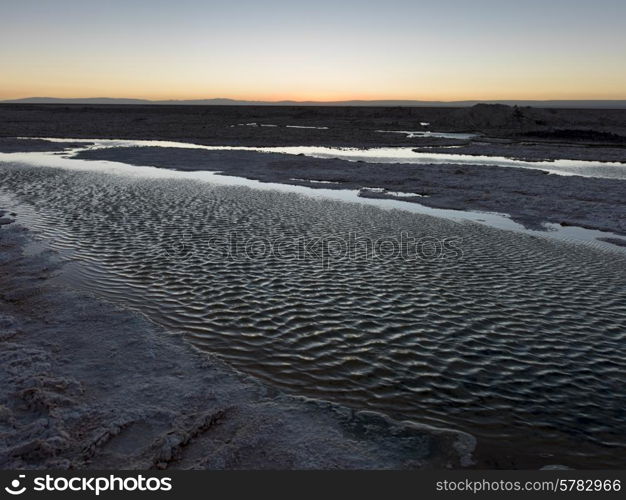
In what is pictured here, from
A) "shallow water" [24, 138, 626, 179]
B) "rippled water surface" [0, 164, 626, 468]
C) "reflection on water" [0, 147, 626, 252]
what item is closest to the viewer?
"rippled water surface" [0, 164, 626, 468]

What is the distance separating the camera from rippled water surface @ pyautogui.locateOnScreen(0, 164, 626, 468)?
10.0 m

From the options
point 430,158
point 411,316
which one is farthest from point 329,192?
point 430,158

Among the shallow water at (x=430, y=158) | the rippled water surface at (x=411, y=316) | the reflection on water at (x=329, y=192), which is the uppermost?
the shallow water at (x=430, y=158)

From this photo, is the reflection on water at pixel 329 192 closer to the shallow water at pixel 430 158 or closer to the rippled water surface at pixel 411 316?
the rippled water surface at pixel 411 316

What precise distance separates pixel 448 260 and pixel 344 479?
1255 cm

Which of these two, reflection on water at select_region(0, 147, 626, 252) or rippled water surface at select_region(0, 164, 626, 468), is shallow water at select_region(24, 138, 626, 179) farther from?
rippled water surface at select_region(0, 164, 626, 468)

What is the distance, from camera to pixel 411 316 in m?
14.1

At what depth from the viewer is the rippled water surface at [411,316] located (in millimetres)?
10023

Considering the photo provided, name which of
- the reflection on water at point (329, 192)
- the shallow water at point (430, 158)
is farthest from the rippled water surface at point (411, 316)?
the shallow water at point (430, 158)

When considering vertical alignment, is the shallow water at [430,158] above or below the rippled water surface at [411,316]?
above

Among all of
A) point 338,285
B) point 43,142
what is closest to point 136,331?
point 338,285

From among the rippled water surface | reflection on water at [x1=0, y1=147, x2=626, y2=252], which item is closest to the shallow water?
reflection on water at [x1=0, y1=147, x2=626, y2=252]

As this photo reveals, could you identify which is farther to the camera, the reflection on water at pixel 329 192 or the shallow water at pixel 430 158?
the shallow water at pixel 430 158

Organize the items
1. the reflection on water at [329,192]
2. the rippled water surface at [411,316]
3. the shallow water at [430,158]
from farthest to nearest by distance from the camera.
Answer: the shallow water at [430,158] → the reflection on water at [329,192] → the rippled water surface at [411,316]
